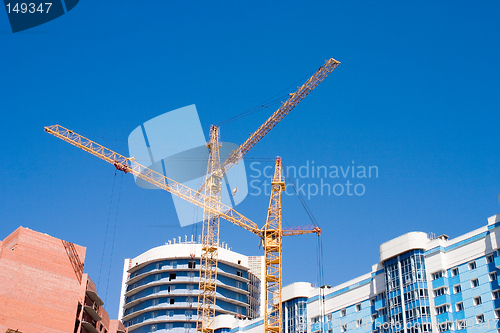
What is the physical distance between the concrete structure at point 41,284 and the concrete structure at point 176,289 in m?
44.3

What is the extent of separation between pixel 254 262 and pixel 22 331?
89.3 m

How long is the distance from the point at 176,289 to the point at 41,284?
54738 millimetres

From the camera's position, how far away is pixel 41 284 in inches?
2724

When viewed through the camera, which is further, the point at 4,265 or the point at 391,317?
the point at 391,317

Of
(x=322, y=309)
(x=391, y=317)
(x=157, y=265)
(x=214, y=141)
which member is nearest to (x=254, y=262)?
(x=157, y=265)

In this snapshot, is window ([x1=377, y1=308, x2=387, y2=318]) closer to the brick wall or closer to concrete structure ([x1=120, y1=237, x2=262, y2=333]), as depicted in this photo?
the brick wall

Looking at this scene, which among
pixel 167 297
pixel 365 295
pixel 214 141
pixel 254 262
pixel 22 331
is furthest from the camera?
pixel 254 262

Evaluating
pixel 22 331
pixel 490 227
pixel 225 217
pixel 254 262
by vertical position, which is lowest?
pixel 22 331

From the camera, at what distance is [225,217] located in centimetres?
9888

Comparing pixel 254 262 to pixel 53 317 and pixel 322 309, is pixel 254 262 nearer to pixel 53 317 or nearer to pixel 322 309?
pixel 322 309

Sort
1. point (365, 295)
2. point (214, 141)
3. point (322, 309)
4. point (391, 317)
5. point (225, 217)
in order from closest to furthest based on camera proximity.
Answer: point (391, 317), point (365, 295), point (322, 309), point (225, 217), point (214, 141)

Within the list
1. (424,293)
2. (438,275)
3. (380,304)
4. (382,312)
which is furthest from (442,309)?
(380,304)

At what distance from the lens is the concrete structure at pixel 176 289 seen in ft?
393

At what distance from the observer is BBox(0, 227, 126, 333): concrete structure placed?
65750 millimetres
